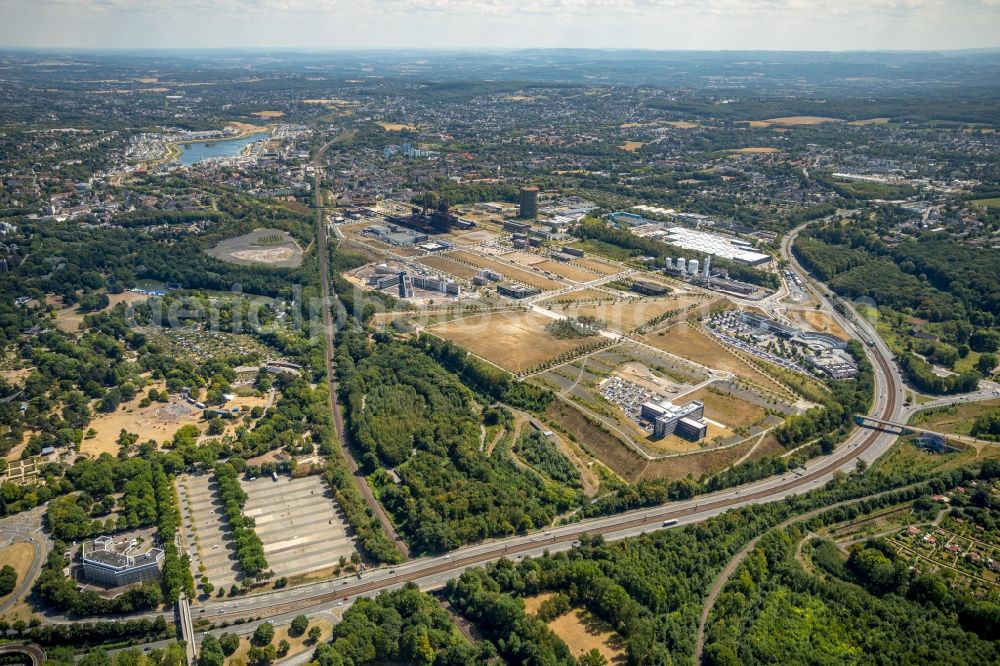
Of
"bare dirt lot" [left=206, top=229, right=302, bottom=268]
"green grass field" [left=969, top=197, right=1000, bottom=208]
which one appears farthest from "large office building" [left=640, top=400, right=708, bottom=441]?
"green grass field" [left=969, top=197, right=1000, bottom=208]

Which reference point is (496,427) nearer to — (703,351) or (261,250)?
(703,351)

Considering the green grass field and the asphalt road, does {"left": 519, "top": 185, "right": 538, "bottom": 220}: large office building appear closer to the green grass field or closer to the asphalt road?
the asphalt road

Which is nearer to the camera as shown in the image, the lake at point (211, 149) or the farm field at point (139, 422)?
the farm field at point (139, 422)

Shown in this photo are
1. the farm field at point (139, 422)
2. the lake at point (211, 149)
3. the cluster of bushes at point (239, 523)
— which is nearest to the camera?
the cluster of bushes at point (239, 523)

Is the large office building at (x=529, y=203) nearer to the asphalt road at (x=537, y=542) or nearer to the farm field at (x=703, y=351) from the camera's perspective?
the farm field at (x=703, y=351)

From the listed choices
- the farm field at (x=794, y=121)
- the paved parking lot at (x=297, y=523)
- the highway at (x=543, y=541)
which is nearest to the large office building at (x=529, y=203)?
the highway at (x=543, y=541)

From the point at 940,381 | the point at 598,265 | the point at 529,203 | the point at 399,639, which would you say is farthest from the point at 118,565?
the point at 529,203
